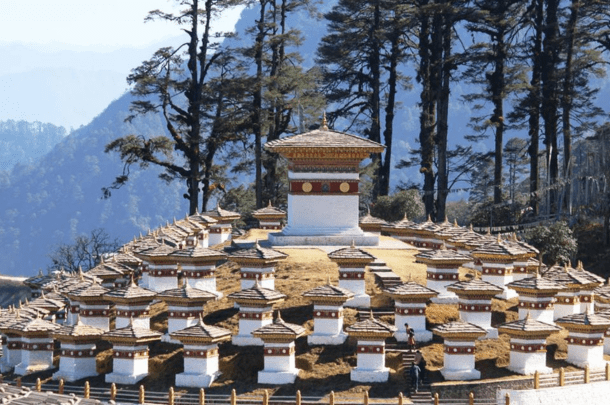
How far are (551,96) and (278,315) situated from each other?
27814 millimetres

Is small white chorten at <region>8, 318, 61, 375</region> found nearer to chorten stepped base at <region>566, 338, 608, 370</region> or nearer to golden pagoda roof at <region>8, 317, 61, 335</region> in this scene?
golden pagoda roof at <region>8, 317, 61, 335</region>

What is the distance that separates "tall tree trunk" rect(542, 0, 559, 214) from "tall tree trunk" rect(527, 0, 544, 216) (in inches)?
17.3

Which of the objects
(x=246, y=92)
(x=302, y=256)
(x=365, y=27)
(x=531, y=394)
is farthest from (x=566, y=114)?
(x=531, y=394)

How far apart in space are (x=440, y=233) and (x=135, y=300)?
1469cm

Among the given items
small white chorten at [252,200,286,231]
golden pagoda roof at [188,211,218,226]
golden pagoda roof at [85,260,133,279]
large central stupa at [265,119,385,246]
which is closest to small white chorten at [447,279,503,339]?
large central stupa at [265,119,385,246]

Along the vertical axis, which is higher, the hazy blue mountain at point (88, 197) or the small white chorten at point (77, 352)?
the hazy blue mountain at point (88, 197)

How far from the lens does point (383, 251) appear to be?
47.3 meters

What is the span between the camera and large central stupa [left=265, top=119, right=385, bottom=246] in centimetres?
4838

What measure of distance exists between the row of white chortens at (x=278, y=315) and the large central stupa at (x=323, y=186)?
41 cm

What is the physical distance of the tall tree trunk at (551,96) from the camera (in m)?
60.8

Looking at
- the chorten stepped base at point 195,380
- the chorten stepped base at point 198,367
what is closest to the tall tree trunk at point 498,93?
the chorten stepped base at point 198,367

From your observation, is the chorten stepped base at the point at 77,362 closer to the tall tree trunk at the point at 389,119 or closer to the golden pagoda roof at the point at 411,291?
the golden pagoda roof at the point at 411,291

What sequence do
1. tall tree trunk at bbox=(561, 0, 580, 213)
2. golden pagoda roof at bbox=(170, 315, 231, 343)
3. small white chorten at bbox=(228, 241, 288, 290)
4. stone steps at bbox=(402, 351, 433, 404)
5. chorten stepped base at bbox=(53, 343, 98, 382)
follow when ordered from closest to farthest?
stone steps at bbox=(402, 351, 433, 404) < golden pagoda roof at bbox=(170, 315, 231, 343) < chorten stepped base at bbox=(53, 343, 98, 382) < small white chorten at bbox=(228, 241, 288, 290) < tall tree trunk at bbox=(561, 0, 580, 213)

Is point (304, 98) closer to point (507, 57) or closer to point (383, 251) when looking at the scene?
point (507, 57)
